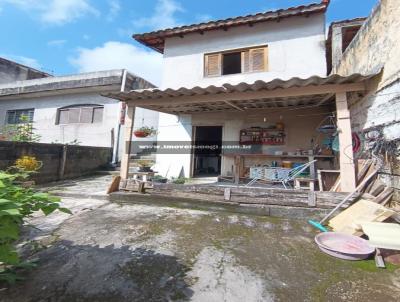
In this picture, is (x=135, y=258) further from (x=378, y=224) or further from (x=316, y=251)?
(x=378, y=224)

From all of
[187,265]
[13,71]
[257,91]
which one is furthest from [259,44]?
[13,71]

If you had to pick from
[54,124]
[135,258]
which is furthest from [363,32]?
[54,124]

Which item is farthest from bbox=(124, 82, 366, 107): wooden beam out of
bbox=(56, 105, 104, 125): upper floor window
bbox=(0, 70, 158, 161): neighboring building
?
bbox=(56, 105, 104, 125): upper floor window

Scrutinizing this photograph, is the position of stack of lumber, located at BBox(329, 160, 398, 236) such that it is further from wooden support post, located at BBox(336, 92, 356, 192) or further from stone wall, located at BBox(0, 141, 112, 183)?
stone wall, located at BBox(0, 141, 112, 183)

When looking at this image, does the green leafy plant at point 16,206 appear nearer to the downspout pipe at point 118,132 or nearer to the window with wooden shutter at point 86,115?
the downspout pipe at point 118,132

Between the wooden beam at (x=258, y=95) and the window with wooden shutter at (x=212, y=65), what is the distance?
2.76 m

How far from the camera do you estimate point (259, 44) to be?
7.36 m

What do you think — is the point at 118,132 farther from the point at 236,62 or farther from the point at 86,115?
the point at 236,62

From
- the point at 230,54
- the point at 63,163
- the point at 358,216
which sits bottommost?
the point at 358,216

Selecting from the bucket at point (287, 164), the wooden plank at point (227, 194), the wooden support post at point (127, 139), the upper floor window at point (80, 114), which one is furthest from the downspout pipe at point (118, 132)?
the bucket at point (287, 164)

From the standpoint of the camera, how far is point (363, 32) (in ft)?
15.1

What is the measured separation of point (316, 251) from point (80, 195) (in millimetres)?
5430

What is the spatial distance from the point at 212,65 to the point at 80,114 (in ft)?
22.8

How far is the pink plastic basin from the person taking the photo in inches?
110
